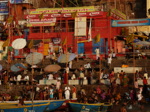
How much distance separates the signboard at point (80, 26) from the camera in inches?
1464

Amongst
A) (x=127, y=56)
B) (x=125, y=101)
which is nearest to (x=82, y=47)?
(x=127, y=56)

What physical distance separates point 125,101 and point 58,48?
11721mm

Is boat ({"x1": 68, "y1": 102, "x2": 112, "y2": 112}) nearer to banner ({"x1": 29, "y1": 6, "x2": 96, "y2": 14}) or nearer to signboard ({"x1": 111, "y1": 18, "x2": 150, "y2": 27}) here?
signboard ({"x1": 111, "y1": 18, "x2": 150, "y2": 27})

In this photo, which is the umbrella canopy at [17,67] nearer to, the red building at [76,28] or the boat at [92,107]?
the red building at [76,28]

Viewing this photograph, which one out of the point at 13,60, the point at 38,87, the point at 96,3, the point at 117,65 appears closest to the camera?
the point at 38,87

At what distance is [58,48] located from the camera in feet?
125

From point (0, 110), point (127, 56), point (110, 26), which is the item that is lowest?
point (0, 110)

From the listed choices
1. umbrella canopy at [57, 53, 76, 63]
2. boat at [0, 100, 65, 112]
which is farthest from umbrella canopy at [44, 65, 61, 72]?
boat at [0, 100, 65, 112]

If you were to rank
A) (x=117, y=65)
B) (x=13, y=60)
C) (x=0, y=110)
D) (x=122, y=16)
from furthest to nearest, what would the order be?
(x=122, y=16) → (x=13, y=60) → (x=117, y=65) → (x=0, y=110)

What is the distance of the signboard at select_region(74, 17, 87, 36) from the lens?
3719cm

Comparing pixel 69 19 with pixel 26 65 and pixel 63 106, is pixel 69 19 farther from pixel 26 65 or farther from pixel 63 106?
pixel 63 106

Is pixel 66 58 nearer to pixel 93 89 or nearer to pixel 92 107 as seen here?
pixel 93 89

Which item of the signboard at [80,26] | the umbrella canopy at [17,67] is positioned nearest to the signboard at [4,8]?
the signboard at [80,26]

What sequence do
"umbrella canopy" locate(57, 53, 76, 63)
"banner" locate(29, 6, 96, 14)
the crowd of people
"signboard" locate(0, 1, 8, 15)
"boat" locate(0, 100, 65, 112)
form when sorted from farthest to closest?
1. "signboard" locate(0, 1, 8, 15)
2. "banner" locate(29, 6, 96, 14)
3. "umbrella canopy" locate(57, 53, 76, 63)
4. the crowd of people
5. "boat" locate(0, 100, 65, 112)
